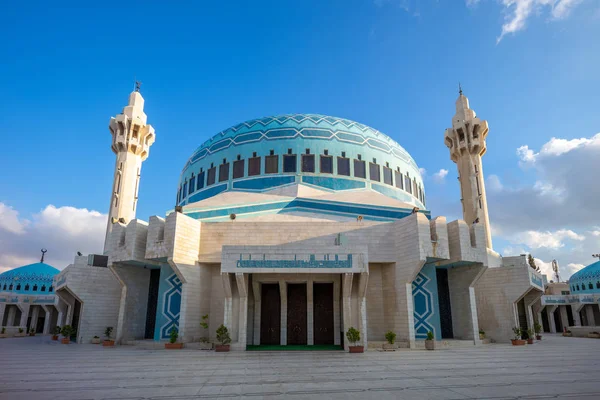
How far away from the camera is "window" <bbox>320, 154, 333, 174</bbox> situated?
1061 inches

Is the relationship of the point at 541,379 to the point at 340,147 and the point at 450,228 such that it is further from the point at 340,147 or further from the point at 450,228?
the point at 340,147

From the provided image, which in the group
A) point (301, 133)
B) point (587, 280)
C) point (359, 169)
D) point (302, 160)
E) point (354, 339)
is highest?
point (301, 133)

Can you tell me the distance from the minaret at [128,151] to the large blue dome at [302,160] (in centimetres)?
458

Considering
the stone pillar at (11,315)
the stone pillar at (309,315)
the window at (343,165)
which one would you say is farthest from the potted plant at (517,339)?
the stone pillar at (11,315)

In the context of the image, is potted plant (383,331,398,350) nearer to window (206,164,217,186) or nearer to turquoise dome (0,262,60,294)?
window (206,164,217,186)

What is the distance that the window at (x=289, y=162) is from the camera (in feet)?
88.1

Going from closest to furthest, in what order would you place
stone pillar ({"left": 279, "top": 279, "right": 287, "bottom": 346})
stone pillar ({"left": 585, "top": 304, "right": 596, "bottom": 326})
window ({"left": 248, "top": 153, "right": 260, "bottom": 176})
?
stone pillar ({"left": 279, "top": 279, "right": 287, "bottom": 346}) < window ({"left": 248, "top": 153, "right": 260, "bottom": 176}) < stone pillar ({"left": 585, "top": 304, "right": 596, "bottom": 326})

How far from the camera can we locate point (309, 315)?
18266 mm

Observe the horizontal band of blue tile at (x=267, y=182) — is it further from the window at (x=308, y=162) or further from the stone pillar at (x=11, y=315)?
the stone pillar at (x=11, y=315)

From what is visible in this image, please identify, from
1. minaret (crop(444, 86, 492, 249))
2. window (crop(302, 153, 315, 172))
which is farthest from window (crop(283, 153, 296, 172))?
minaret (crop(444, 86, 492, 249))

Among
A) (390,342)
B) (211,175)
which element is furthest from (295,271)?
(211,175)

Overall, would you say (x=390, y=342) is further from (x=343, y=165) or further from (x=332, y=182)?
(x=343, y=165)

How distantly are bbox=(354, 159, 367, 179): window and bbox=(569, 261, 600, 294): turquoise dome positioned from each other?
2934 centimetres

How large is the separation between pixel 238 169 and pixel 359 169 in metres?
7.99
